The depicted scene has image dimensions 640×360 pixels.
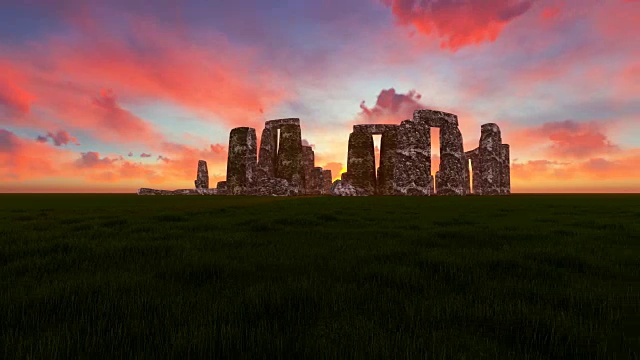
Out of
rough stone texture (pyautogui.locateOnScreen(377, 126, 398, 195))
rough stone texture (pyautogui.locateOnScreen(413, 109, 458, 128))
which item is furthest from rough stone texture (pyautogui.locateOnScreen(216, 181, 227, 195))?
rough stone texture (pyautogui.locateOnScreen(413, 109, 458, 128))

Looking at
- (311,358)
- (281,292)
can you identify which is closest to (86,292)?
(281,292)

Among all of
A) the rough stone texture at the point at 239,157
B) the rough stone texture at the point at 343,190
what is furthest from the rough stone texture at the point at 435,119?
the rough stone texture at the point at 239,157

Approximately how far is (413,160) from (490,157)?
8575 mm

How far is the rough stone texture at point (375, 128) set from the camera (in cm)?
2741

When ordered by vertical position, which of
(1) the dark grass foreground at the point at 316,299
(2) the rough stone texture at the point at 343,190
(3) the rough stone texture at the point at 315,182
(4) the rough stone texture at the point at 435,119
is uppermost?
(4) the rough stone texture at the point at 435,119

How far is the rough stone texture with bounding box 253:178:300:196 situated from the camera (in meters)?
25.7

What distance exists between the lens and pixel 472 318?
2371mm

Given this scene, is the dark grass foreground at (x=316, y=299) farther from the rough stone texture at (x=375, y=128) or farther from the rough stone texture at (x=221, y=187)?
the rough stone texture at (x=221, y=187)

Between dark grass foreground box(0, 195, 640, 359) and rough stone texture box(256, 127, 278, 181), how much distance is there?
21.9m

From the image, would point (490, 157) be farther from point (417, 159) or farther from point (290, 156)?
point (290, 156)

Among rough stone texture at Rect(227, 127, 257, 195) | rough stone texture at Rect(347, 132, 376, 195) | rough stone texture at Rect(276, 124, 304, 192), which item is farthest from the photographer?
rough stone texture at Rect(227, 127, 257, 195)

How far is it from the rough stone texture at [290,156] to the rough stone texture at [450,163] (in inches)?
389

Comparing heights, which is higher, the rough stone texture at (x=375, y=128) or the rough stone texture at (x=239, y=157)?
the rough stone texture at (x=375, y=128)

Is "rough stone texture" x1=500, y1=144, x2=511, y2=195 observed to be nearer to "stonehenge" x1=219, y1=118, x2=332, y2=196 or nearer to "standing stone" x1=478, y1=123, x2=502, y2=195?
"standing stone" x1=478, y1=123, x2=502, y2=195
